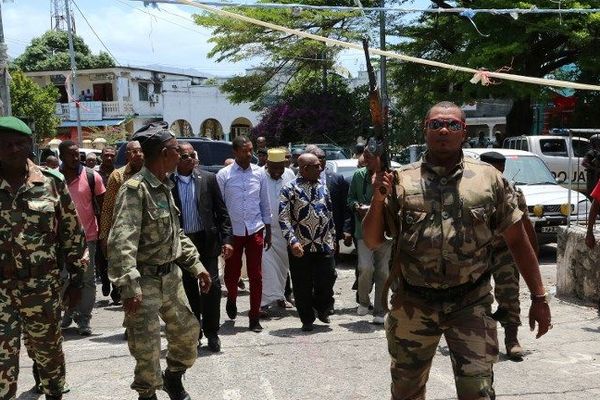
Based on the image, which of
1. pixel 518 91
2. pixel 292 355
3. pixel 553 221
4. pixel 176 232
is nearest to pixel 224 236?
pixel 292 355

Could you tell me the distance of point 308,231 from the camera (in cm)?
660

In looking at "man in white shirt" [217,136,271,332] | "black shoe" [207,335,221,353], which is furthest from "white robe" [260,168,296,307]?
"black shoe" [207,335,221,353]

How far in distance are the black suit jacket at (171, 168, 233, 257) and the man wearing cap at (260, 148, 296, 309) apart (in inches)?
58.3

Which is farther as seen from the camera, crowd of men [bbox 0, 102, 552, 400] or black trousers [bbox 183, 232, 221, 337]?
black trousers [bbox 183, 232, 221, 337]

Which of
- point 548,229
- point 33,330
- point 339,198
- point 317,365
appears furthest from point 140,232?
point 548,229

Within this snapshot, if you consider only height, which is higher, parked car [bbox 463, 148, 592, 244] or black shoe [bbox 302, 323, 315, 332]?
parked car [bbox 463, 148, 592, 244]

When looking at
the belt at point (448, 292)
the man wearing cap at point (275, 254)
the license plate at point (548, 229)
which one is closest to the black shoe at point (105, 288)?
the man wearing cap at point (275, 254)

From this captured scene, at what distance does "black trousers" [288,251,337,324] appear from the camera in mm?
6637

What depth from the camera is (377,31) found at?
22.9 m

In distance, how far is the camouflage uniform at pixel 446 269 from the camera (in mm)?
3301

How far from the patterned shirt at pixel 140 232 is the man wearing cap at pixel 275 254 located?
3.24 m

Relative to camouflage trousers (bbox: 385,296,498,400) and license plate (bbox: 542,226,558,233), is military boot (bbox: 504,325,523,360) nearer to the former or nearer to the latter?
camouflage trousers (bbox: 385,296,498,400)

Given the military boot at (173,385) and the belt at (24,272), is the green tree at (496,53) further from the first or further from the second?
the belt at (24,272)

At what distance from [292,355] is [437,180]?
2.87m
